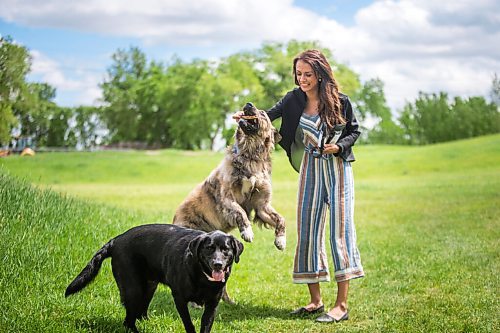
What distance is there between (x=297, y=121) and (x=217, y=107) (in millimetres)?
39866

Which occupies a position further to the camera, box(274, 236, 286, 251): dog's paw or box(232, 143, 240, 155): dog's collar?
box(232, 143, 240, 155): dog's collar

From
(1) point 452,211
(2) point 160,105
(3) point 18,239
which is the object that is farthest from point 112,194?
(2) point 160,105

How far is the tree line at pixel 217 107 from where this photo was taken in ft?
137

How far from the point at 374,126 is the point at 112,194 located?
32.5 meters

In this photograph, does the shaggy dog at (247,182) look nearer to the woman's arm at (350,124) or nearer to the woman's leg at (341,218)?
the woman's leg at (341,218)

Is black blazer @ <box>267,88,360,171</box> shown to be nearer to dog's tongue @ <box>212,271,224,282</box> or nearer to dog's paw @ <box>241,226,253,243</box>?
dog's paw @ <box>241,226,253,243</box>

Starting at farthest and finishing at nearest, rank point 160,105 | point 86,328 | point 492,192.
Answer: point 160,105 < point 492,192 < point 86,328

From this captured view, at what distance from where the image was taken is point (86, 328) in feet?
17.3

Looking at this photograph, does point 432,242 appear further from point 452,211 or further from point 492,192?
point 492,192

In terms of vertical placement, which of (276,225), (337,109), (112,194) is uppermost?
(337,109)

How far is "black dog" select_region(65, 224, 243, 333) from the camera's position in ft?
15.1

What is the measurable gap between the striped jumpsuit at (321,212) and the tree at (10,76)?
28.7ft

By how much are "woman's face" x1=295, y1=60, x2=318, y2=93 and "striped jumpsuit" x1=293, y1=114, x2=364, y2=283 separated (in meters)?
0.30

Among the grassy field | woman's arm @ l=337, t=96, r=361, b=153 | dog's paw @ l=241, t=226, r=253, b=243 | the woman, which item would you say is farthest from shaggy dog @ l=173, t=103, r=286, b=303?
the grassy field
